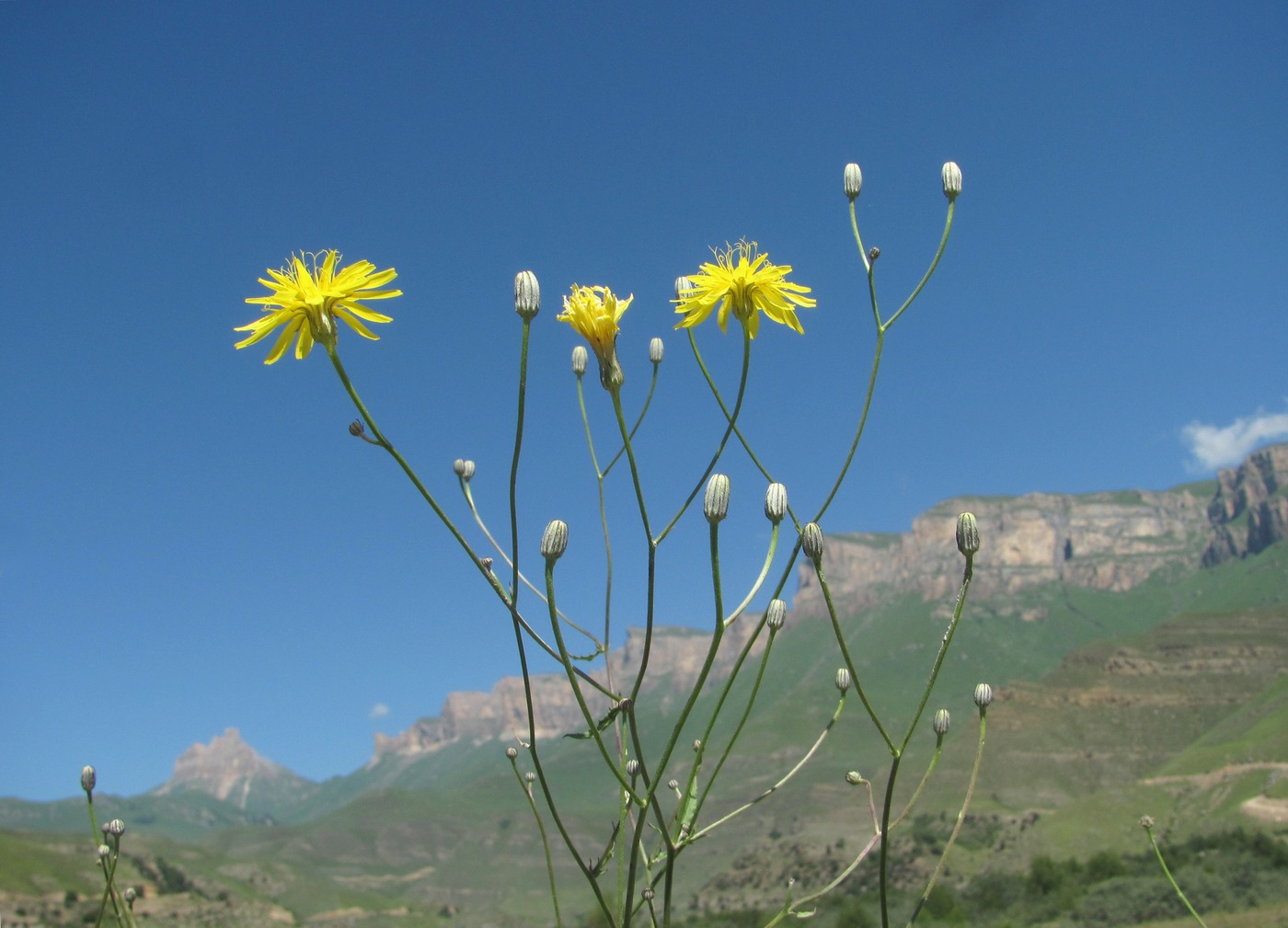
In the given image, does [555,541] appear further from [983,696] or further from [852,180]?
[852,180]

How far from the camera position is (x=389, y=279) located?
3359mm

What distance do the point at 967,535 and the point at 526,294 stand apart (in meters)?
1.71

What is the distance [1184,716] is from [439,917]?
10640 centimetres

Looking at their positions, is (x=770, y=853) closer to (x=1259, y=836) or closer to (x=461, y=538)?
(x=1259, y=836)

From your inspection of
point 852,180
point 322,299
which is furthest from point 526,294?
point 852,180

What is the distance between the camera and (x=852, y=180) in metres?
4.56

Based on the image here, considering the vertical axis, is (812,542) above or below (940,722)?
above

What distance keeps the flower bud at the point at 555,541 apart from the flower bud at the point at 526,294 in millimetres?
671

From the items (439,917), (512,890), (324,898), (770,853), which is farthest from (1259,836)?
(512,890)

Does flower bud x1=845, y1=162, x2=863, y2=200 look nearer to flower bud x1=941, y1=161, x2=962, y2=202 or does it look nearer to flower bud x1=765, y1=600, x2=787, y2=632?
flower bud x1=941, y1=161, x2=962, y2=202

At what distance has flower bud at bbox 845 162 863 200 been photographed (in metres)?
4.54

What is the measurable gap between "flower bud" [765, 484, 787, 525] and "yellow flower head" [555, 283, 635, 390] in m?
0.75

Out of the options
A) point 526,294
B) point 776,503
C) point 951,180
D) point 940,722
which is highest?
point 951,180

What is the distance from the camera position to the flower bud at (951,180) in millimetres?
4484
